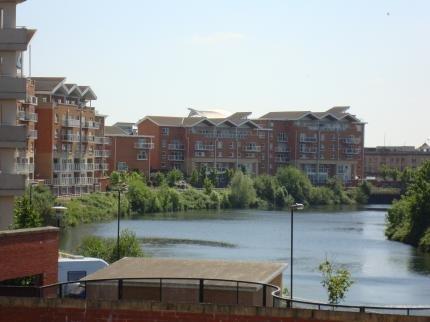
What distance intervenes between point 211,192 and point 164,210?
10.4 m

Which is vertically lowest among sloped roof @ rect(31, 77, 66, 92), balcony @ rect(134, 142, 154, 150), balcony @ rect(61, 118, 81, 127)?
balcony @ rect(134, 142, 154, 150)

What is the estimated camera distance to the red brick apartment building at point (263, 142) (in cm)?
11169

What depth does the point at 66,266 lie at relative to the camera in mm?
19172

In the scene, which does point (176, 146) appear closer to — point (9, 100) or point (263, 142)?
point (263, 142)

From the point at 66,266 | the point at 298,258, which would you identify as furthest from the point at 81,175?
the point at 66,266

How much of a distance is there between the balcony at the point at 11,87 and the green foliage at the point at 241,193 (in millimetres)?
77831

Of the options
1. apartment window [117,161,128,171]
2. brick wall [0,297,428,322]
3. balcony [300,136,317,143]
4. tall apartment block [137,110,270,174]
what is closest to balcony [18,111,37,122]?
apartment window [117,161,128,171]

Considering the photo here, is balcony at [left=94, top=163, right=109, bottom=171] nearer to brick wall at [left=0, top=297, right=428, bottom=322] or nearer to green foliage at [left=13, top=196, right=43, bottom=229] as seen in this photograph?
green foliage at [left=13, top=196, right=43, bottom=229]

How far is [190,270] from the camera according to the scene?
15.0 meters

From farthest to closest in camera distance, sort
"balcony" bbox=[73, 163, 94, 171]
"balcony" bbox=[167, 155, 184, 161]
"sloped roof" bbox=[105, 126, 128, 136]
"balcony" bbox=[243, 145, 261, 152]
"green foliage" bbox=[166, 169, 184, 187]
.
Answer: "balcony" bbox=[243, 145, 261, 152] → "balcony" bbox=[167, 155, 184, 161] → "sloped roof" bbox=[105, 126, 128, 136] → "green foliage" bbox=[166, 169, 184, 187] → "balcony" bbox=[73, 163, 94, 171]

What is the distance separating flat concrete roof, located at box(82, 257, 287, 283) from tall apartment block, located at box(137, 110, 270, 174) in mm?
94094

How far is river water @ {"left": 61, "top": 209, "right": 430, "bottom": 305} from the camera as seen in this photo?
37312 millimetres

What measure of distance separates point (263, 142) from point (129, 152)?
2000 cm

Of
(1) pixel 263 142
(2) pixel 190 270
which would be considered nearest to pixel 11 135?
(2) pixel 190 270
